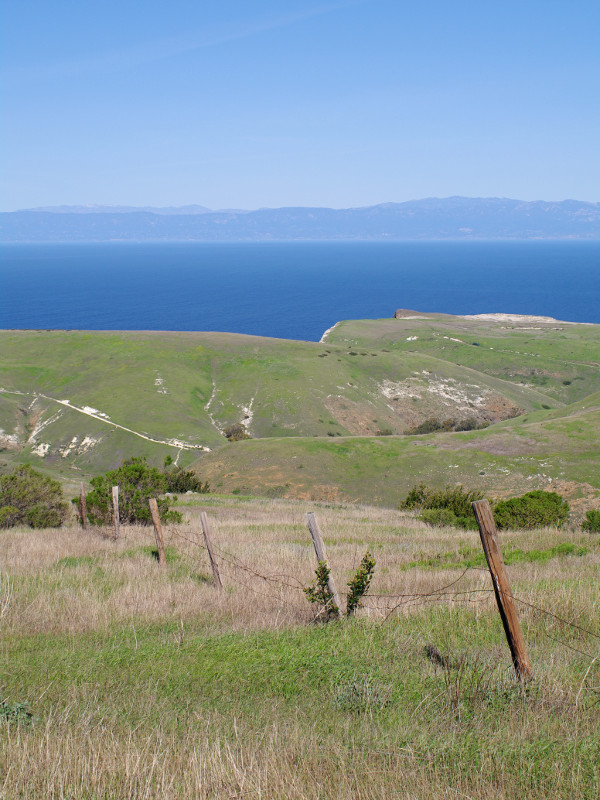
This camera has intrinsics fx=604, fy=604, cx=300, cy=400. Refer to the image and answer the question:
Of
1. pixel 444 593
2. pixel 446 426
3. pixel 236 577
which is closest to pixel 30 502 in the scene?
pixel 236 577

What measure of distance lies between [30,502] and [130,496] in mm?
3783

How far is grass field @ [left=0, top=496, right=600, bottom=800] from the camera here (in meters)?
4.14

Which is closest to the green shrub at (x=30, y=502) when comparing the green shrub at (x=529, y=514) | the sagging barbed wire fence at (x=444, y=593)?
the sagging barbed wire fence at (x=444, y=593)

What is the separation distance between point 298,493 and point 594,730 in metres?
41.6

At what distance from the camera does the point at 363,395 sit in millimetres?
86000

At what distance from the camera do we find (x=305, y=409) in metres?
77.9

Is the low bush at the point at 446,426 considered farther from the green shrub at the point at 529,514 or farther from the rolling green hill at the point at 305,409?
the green shrub at the point at 529,514

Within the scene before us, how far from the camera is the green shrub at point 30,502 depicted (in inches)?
850

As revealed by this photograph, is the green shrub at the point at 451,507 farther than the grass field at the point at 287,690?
Yes

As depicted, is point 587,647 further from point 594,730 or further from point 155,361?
point 155,361

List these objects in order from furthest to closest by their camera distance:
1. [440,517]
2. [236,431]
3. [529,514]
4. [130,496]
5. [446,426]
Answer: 1. [446,426]
2. [236,431]
3. [440,517]
4. [130,496]
5. [529,514]

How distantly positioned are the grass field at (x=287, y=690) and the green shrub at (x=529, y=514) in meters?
10.0

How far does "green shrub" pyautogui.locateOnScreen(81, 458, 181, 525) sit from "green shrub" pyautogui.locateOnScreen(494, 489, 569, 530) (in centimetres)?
1127

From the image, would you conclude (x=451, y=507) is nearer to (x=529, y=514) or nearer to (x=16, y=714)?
(x=529, y=514)
